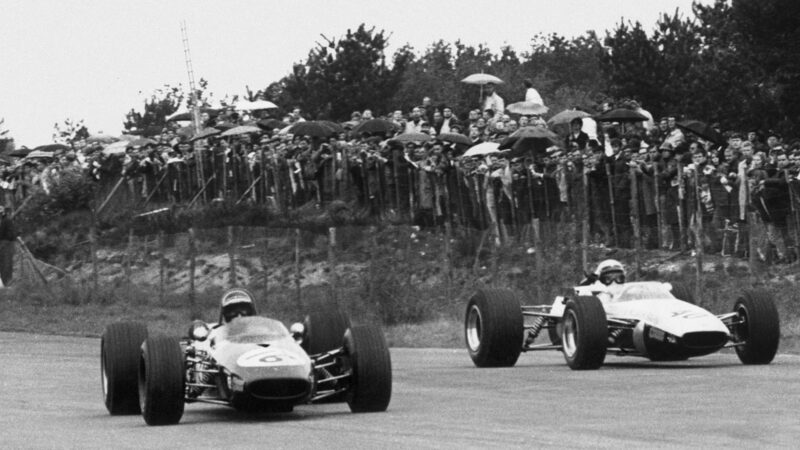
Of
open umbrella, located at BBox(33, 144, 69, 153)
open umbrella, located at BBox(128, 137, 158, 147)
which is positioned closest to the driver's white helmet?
open umbrella, located at BBox(128, 137, 158, 147)

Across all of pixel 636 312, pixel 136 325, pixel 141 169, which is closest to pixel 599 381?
pixel 636 312

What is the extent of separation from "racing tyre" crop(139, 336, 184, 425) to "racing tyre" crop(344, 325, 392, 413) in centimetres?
158

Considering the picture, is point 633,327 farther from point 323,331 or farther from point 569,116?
point 569,116

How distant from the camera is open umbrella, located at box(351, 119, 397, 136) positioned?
3647 centimetres

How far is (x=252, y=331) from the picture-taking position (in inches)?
648

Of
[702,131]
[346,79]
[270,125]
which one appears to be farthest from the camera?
[346,79]

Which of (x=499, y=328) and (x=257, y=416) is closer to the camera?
(x=257, y=416)

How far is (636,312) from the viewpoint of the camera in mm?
21453

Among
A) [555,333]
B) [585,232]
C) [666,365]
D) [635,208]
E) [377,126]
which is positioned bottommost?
[666,365]

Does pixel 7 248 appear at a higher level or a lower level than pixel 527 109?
lower

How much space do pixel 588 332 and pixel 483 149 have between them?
41.2 feet

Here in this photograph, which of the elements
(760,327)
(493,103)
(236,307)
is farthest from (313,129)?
(236,307)

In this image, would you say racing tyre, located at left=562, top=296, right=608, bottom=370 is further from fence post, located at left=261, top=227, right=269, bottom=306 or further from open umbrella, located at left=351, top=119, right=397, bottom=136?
open umbrella, located at left=351, top=119, right=397, bottom=136

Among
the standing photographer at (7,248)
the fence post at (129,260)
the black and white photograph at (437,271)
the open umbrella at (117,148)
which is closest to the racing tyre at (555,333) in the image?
the black and white photograph at (437,271)
